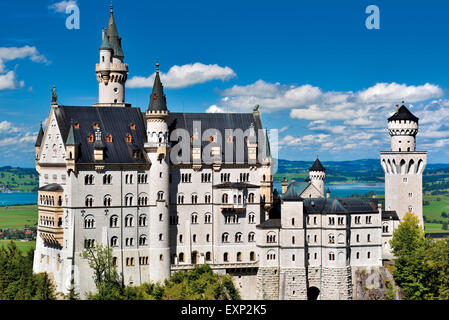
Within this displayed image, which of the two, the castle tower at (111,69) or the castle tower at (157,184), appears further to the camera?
the castle tower at (111,69)

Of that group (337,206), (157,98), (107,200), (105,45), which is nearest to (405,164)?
(337,206)

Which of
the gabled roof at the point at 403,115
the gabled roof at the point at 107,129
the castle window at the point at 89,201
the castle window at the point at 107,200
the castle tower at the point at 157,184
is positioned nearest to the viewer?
the castle window at the point at 89,201

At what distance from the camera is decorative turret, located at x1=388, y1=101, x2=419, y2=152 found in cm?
12750

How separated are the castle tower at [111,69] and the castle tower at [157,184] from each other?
35.2 ft

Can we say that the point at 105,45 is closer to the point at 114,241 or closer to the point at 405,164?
the point at 114,241

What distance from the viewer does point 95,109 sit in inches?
4274

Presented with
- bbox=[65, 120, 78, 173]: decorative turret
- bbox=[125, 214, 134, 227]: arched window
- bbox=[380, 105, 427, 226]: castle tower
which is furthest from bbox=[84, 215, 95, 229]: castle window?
bbox=[380, 105, 427, 226]: castle tower

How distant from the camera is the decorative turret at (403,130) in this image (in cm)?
12750

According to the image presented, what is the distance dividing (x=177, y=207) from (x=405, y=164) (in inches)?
1455

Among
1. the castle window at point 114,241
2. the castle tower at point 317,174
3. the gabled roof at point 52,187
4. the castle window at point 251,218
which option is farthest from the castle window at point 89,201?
the castle tower at point 317,174

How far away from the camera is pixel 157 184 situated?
108 metres

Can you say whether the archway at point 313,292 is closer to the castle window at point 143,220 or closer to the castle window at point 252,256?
the castle window at point 252,256

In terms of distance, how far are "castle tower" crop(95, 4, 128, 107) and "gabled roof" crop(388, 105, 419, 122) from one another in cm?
4021
